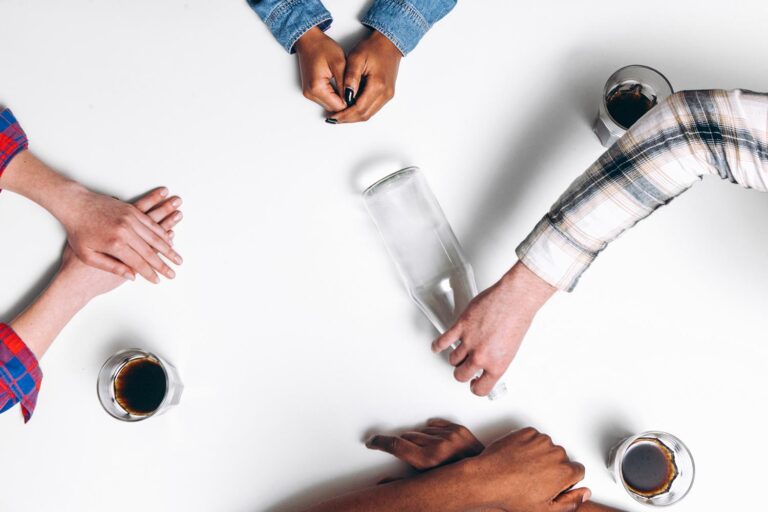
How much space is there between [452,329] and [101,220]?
1.81 ft

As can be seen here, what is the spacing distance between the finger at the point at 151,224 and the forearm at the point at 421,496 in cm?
45

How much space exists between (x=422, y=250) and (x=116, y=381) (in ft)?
1.56

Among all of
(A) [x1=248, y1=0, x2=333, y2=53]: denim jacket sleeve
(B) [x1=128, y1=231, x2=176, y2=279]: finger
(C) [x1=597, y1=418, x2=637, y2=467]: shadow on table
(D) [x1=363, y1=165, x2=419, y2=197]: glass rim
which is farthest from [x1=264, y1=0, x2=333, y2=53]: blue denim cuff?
(C) [x1=597, y1=418, x2=637, y2=467]: shadow on table

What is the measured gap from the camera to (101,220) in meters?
0.87

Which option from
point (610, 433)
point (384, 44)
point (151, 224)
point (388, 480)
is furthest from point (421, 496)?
point (384, 44)

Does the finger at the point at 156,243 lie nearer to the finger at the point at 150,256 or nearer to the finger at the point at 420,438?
the finger at the point at 150,256

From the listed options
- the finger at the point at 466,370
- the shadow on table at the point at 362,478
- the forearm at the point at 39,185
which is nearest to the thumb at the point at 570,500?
the shadow on table at the point at 362,478

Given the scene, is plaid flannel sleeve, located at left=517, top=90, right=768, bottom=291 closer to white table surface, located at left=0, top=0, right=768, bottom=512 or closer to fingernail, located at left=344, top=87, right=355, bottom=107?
white table surface, located at left=0, top=0, right=768, bottom=512

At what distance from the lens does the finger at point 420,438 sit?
2.70 ft

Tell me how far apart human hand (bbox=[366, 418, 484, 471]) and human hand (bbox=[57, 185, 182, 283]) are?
41 cm

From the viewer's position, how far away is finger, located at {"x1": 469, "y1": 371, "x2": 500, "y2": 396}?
79 cm

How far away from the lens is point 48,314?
0.83 meters

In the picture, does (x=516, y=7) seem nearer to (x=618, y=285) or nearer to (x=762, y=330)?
(x=618, y=285)

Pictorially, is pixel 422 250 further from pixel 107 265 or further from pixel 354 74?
pixel 107 265
